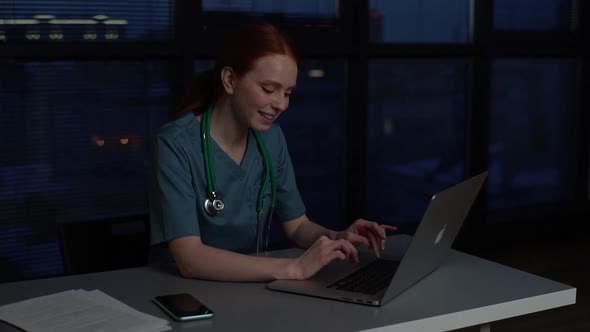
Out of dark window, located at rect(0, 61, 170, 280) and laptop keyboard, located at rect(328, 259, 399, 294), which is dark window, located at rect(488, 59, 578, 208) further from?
laptop keyboard, located at rect(328, 259, 399, 294)

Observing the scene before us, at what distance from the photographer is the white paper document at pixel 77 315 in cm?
127

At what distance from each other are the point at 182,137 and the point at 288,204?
1.28 feet

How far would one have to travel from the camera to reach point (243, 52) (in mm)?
1773

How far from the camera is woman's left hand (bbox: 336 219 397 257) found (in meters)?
1.76

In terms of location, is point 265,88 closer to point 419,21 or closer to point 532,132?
point 419,21

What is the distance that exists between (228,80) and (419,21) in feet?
7.38

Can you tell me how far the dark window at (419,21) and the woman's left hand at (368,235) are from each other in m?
2.07

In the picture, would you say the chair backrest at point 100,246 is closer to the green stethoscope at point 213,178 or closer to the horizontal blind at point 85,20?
the green stethoscope at point 213,178

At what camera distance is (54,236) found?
309 cm

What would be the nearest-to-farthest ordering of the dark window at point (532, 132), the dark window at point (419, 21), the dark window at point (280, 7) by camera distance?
the dark window at point (280, 7) → the dark window at point (419, 21) → the dark window at point (532, 132)

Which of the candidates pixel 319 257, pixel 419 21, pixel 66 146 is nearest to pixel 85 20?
pixel 66 146

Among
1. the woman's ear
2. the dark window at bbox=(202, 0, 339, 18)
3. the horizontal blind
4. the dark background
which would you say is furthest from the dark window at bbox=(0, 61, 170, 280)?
the woman's ear

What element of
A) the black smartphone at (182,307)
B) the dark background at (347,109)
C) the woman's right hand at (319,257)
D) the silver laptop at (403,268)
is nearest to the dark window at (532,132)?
the dark background at (347,109)

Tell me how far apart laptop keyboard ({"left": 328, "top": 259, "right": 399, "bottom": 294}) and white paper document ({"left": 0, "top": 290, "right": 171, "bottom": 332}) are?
38 centimetres
